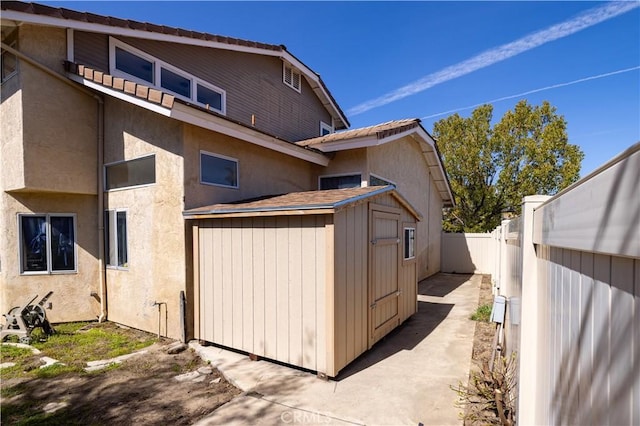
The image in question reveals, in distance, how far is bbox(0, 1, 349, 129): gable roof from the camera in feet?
18.8

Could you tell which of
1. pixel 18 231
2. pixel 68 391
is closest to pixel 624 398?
pixel 68 391

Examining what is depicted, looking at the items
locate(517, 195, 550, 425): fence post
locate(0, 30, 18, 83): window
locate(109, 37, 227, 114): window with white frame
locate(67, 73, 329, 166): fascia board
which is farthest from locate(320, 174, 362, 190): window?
locate(0, 30, 18, 83): window

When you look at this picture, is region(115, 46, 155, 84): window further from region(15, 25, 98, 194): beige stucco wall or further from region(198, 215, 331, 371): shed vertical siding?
region(198, 215, 331, 371): shed vertical siding

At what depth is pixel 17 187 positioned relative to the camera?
21.2 ft

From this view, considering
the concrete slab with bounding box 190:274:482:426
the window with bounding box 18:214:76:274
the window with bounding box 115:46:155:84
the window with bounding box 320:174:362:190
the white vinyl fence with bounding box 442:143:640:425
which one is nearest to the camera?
the white vinyl fence with bounding box 442:143:640:425

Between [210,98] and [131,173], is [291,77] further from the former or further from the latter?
[131,173]

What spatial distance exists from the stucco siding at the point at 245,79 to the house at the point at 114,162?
0.06m

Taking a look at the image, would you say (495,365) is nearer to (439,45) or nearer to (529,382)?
(529,382)

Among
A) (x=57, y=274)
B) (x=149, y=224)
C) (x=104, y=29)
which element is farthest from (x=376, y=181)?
(x=57, y=274)

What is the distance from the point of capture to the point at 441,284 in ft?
39.7

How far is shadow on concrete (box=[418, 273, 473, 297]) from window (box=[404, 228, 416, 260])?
3.40 meters

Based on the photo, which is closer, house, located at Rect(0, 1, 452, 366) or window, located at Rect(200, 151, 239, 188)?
house, located at Rect(0, 1, 452, 366)

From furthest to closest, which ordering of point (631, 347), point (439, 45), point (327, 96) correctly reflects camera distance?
point (327, 96) → point (439, 45) → point (631, 347)

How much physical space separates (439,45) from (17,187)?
474 inches
